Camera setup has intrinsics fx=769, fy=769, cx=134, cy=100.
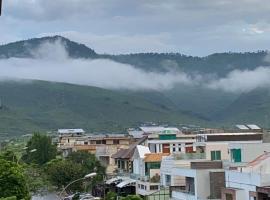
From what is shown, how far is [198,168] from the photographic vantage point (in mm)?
48969

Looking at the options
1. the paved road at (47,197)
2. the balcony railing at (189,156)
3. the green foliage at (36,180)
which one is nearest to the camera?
the balcony railing at (189,156)

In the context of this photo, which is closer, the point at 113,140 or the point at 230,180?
the point at 230,180

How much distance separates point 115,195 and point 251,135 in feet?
69.2

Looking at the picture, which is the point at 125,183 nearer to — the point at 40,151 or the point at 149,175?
the point at 149,175

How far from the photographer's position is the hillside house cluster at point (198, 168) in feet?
133

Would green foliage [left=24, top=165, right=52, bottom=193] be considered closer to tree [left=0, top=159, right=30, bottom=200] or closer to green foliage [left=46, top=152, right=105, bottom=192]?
green foliage [left=46, top=152, right=105, bottom=192]

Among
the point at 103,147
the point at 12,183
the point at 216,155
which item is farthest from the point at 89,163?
the point at 12,183

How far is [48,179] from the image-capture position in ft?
292

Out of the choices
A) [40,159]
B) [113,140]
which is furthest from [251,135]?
[113,140]

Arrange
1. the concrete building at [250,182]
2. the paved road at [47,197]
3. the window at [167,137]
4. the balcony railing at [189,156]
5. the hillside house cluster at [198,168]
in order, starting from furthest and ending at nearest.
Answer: the paved road at [47,197] < the window at [167,137] < the balcony railing at [189,156] < the hillside house cluster at [198,168] < the concrete building at [250,182]

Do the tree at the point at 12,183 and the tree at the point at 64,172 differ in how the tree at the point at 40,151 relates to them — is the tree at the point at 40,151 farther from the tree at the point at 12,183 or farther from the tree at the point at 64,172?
the tree at the point at 12,183

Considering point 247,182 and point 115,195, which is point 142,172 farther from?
point 247,182

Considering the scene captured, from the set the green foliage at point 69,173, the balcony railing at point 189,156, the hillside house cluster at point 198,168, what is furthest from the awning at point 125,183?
the balcony railing at point 189,156

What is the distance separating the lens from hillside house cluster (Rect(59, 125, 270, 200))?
4056 centimetres
